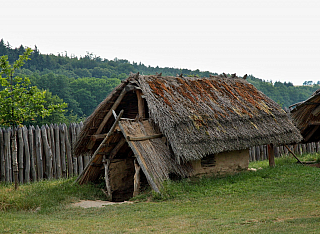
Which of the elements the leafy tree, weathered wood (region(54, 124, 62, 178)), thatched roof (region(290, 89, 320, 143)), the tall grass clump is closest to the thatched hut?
the tall grass clump

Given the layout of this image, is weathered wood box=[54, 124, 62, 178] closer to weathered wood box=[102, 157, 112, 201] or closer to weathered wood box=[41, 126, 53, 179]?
weathered wood box=[41, 126, 53, 179]

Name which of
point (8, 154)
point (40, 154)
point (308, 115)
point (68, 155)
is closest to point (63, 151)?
point (68, 155)

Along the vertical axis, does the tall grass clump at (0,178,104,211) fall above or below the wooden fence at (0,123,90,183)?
below

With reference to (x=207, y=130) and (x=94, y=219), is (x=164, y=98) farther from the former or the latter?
(x=94, y=219)

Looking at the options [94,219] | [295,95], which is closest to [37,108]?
[94,219]

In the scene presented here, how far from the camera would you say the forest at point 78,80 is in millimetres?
44250

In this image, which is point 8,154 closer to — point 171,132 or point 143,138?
point 143,138

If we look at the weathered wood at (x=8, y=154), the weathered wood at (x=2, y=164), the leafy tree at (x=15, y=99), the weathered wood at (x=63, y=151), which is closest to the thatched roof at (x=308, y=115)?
the weathered wood at (x=63, y=151)

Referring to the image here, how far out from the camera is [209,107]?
13477 mm

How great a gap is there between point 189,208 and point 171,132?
117 inches

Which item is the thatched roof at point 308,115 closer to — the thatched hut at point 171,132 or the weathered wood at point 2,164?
the thatched hut at point 171,132

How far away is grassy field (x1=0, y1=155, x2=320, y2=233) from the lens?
7.45m

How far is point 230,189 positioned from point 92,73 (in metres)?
58.6

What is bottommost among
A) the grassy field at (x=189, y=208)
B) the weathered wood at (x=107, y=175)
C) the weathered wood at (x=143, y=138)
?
the grassy field at (x=189, y=208)
